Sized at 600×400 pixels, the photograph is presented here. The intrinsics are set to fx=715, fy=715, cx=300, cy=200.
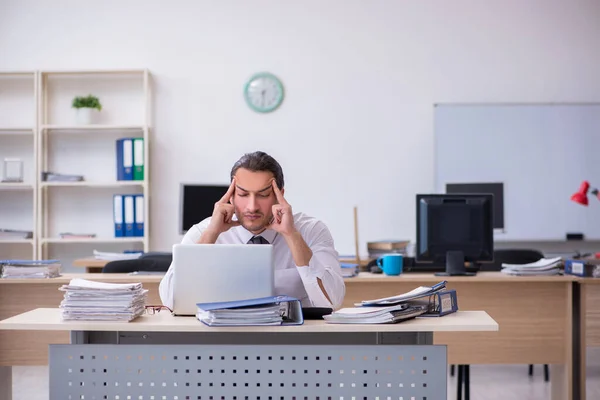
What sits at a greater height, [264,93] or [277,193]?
[264,93]

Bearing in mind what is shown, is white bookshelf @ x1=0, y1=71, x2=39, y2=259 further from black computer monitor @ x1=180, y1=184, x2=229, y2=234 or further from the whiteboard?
the whiteboard

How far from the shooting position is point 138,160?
5.41 meters

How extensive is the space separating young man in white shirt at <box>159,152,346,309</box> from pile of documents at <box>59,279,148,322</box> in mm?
271

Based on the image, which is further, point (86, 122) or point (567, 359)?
point (86, 122)

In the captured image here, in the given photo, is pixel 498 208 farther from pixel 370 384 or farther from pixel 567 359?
pixel 370 384

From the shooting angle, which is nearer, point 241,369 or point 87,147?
point 241,369

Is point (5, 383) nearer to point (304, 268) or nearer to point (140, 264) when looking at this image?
point (140, 264)

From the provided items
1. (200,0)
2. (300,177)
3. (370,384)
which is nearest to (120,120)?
(200,0)

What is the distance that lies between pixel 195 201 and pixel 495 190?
228 centimetres

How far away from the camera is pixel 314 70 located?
223 inches

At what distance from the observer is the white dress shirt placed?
2431mm

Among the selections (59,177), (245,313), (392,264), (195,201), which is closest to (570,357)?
(392,264)

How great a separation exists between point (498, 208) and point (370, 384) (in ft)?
12.2

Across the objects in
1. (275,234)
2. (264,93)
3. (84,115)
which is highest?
(264,93)
